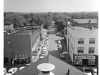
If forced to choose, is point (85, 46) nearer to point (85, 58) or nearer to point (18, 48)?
point (85, 58)

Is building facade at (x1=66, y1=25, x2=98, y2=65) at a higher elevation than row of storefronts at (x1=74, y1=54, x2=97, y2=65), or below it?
higher

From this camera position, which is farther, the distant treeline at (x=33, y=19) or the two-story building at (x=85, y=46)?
the distant treeline at (x=33, y=19)

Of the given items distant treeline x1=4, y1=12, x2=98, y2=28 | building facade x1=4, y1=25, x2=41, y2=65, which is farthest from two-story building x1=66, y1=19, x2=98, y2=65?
distant treeline x1=4, y1=12, x2=98, y2=28

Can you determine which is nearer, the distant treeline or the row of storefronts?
the row of storefronts

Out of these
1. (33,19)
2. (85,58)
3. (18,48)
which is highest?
(33,19)

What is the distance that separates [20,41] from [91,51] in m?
3.02

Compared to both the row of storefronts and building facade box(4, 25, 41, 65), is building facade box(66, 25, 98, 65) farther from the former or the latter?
building facade box(4, 25, 41, 65)

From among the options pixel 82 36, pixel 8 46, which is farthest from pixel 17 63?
pixel 82 36

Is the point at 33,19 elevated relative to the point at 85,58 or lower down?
elevated

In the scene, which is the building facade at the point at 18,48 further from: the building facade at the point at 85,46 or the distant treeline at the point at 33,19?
the distant treeline at the point at 33,19

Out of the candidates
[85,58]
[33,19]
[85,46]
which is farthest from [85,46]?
[33,19]

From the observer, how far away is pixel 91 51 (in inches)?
213

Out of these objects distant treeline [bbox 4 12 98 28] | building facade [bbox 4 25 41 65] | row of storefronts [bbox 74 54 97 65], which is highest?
distant treeline [bbox 4 12 98 28]

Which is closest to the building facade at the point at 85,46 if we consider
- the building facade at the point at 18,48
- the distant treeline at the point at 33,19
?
the building facade at the point at 18,48
